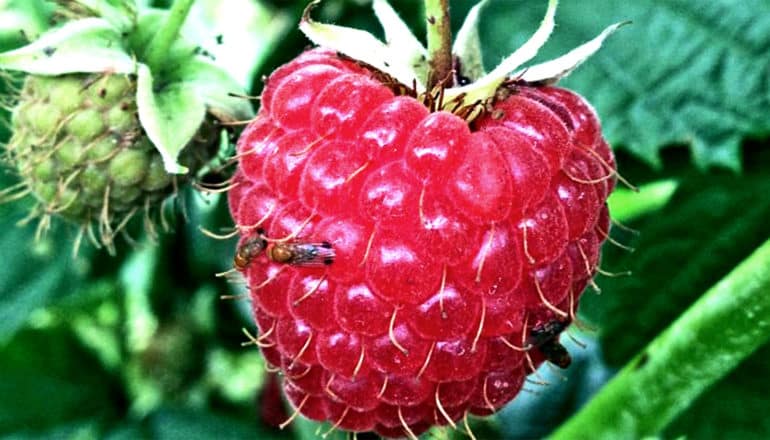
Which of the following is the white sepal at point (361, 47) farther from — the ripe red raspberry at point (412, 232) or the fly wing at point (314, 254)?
the fly wing at point (314, 254)

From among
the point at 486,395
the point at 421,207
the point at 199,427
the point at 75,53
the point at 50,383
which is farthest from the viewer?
the point at 50,383

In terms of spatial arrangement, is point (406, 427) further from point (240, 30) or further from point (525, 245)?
point (240, 30)

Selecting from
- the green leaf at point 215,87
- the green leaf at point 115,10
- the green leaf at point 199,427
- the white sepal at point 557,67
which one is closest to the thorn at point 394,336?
the white sepal at point 557,67

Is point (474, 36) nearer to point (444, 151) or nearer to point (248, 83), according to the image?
point (444, 151)

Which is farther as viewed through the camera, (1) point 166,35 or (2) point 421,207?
(1) point 166,35

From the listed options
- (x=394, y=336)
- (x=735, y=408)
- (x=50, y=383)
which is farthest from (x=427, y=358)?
(x=50, y=383)

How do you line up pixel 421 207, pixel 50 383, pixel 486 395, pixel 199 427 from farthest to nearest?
pixel 50 383
pixel 199 427
pixel 486 395
pixel 421 207

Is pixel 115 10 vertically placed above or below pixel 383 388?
above
